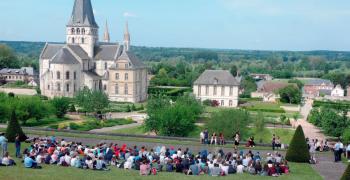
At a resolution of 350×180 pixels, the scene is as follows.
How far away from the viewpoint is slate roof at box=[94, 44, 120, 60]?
7538 cm

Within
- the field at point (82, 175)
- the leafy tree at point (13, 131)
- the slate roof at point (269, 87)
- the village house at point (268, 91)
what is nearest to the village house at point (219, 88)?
the village house at point (268, 91)

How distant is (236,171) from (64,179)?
8.29m

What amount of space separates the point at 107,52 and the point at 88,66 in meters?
3.76

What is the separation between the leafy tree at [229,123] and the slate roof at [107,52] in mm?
35541

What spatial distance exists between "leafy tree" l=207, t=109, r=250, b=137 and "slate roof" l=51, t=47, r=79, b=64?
3452 centimetres

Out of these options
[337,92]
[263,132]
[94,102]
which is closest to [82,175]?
[263,132]

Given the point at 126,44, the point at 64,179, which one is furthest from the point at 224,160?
the point at 126,44

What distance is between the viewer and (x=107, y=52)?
76.3 meters

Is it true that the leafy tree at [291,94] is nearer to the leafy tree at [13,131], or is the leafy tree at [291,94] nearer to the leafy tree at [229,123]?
the leafy tree at [229,123]

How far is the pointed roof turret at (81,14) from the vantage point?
248ft

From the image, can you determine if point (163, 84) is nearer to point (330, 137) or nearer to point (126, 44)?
point (126, 44)

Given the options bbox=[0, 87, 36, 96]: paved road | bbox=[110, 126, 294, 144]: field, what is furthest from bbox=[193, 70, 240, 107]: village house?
bbox=[0, 87, 36, 96]: paved road

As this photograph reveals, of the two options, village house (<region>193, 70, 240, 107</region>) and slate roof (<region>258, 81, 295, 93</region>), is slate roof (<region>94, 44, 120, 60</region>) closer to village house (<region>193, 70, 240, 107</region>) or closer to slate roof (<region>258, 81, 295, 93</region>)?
village house (<region>193, 70, 240, 107</region>)

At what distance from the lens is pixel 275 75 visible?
17100cm
